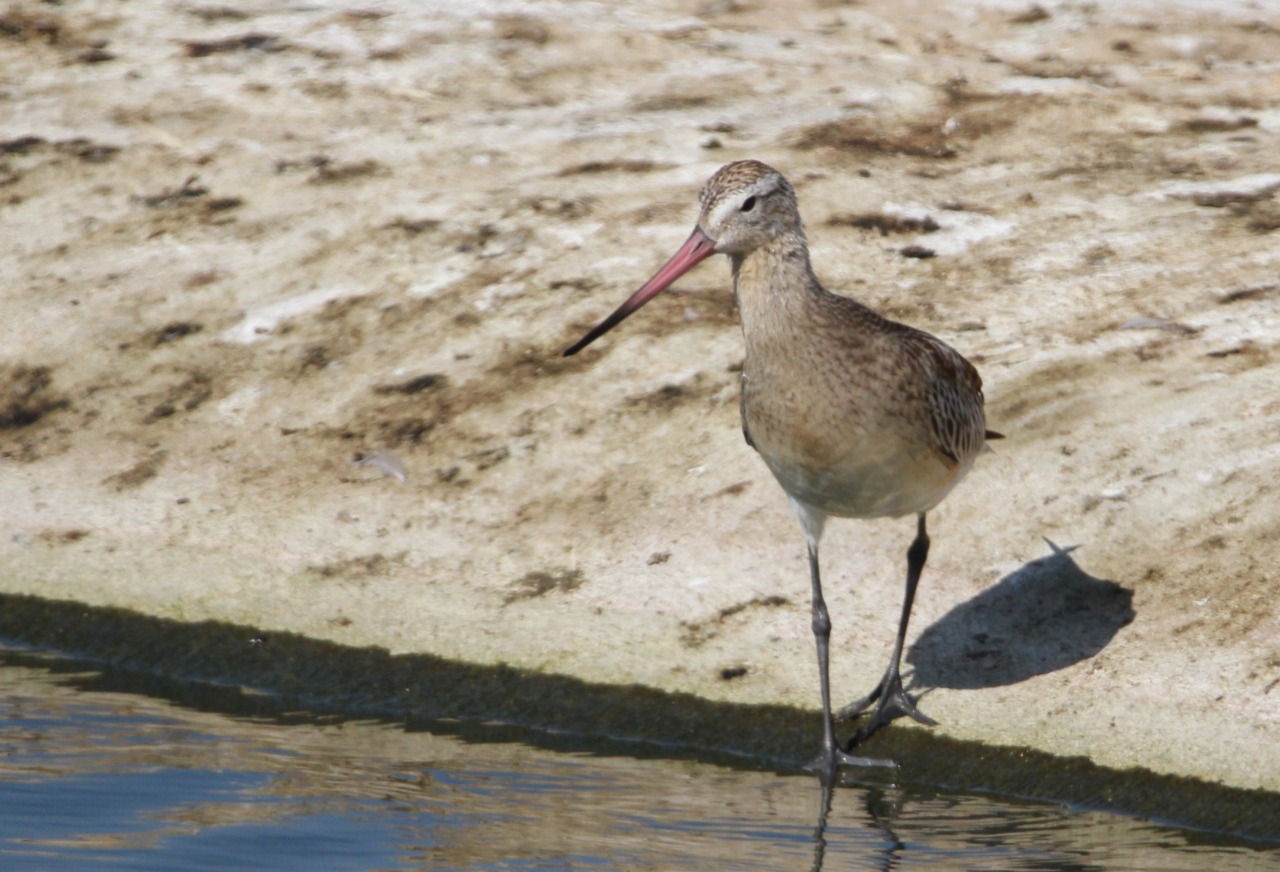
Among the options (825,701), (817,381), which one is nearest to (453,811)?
(825,701)

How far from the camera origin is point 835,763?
727 centimetres

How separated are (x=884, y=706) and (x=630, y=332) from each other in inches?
122

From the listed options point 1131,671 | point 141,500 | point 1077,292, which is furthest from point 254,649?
point 1077,292

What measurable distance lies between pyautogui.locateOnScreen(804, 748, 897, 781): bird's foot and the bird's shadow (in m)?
0.50

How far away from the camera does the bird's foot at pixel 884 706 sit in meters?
7.45

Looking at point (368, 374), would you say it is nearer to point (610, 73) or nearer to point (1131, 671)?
point (610, 73)

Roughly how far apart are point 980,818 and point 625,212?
16.8ft

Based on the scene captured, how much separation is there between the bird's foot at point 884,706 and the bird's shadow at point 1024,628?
21 centimetres

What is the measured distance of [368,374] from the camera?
32.5 feet

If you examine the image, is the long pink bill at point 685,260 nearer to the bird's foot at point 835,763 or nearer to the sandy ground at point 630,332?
the sandy ground at point 630,332

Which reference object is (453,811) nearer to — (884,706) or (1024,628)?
(884,706)

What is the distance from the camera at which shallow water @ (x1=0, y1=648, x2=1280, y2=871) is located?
635 centimetres

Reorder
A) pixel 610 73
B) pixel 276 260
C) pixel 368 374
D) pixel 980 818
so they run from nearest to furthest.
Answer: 1. pixel 980 818
2. pixel 368 374
3. pixel 276 260
4. pixel 610 73

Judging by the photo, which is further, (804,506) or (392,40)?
(392,40)
